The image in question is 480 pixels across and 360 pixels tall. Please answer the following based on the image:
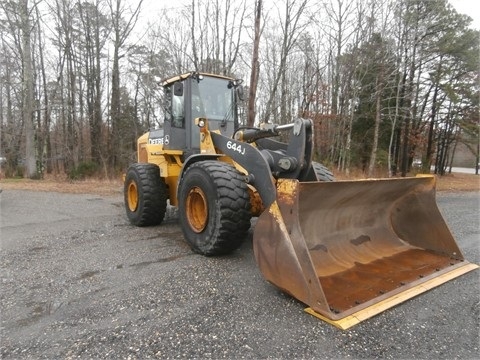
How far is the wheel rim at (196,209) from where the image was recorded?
4.10m

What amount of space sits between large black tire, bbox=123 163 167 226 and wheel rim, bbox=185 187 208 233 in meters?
1.48

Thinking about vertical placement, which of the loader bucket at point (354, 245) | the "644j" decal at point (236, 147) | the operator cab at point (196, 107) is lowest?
the loader bucket at point (354, 245)

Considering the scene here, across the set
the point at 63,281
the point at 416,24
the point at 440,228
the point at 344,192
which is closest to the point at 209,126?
the point at 344,192

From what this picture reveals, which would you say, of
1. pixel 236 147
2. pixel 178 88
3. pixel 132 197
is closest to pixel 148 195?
pixel 132 197

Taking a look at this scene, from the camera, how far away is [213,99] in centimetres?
526

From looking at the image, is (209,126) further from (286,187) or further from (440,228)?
(440,228)

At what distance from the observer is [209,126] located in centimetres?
509

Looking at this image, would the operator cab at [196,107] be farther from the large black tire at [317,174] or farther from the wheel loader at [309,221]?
the large black tire at [317,174]

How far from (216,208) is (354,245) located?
1600 millimetres

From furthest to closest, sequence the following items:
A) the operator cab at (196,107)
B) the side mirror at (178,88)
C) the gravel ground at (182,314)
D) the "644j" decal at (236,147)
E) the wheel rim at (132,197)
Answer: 1. the wheel rim at (132,197)
2. the operator cab at (196,107)
3. the side mirror at (178,88)
4. the "644j" decal at (236,147)
5. the gravel ground at (182,314)

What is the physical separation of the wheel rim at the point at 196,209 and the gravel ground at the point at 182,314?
373 millimetres

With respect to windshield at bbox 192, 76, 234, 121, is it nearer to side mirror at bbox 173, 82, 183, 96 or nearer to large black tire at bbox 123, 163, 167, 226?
side mirror at bbox 173, 82, 183, 96

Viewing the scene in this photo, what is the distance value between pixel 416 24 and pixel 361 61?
3.41 metres

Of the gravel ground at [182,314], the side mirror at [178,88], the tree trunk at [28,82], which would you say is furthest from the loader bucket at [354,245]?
the tree trunk at [28,82]
